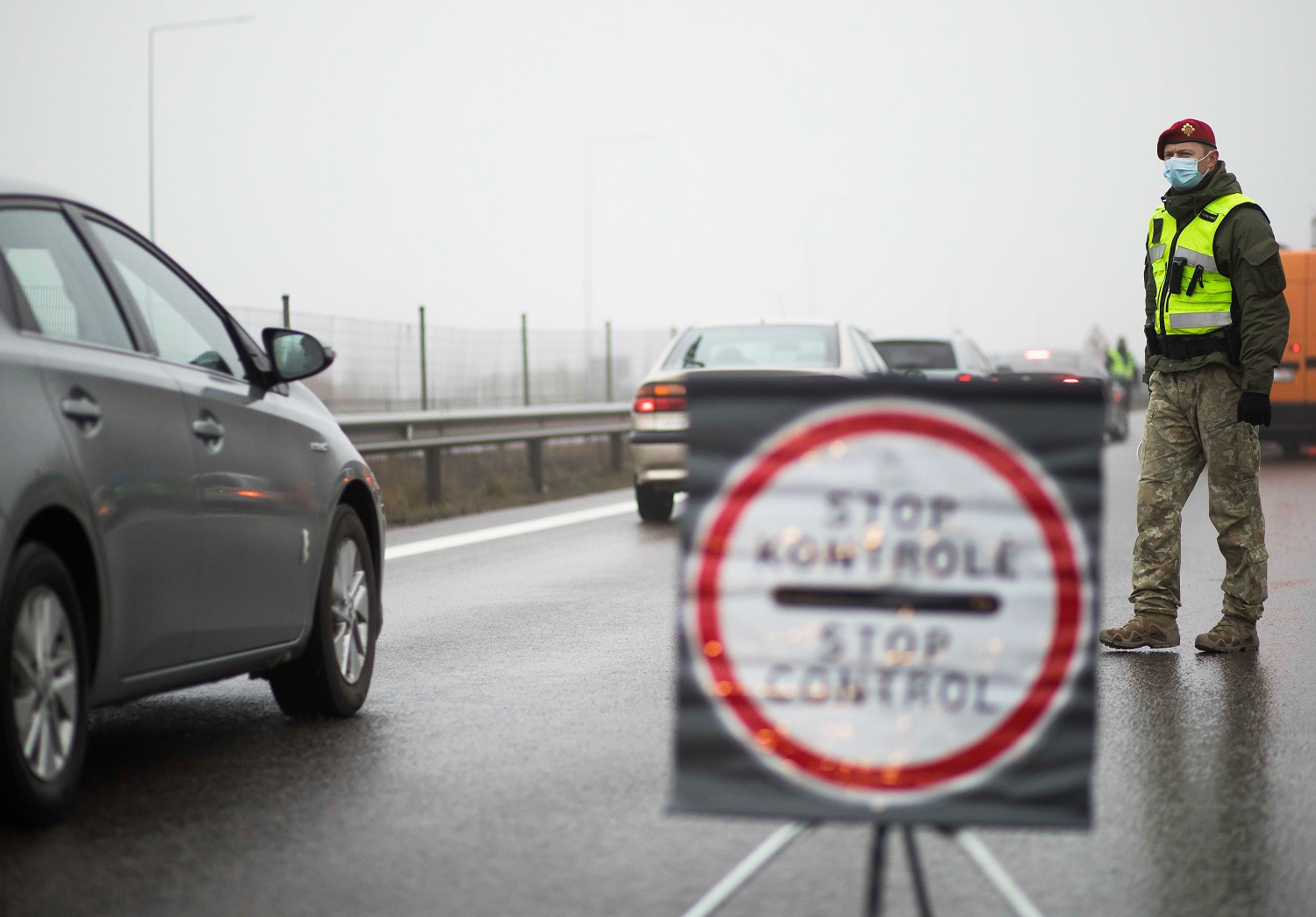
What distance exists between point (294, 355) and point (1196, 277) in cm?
380

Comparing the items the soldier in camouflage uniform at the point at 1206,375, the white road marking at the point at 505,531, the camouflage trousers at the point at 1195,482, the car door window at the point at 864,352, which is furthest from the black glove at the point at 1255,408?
the car door window at the point at 864,352

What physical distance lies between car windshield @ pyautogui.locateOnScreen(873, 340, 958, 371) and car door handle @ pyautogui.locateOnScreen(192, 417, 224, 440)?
13.4 metres

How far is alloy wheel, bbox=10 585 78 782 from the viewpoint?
179 inches

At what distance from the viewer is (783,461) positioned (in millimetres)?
3545

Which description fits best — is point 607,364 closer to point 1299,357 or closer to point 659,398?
point 1299,357

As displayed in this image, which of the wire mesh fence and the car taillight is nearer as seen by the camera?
the car taillight

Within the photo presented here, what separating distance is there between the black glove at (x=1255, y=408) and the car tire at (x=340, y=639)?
3.58 meters

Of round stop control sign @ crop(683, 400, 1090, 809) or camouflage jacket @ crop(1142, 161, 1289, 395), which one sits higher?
camouflage jacket @ crop(1142, 161, 1289, 395)

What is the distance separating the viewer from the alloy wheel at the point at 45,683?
455 cm

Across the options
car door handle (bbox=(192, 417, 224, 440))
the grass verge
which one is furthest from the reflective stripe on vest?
the grass verge

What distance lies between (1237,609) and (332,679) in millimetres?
3959

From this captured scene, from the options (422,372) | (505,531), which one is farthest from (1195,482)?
(422,372)

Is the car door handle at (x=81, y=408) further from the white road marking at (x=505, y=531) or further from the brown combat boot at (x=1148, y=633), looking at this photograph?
the white road marking at (x=505, y=531)

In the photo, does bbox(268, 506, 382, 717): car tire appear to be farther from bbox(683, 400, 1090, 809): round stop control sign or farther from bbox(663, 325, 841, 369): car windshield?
bbox(663, 325, 841, 369): car windshield
